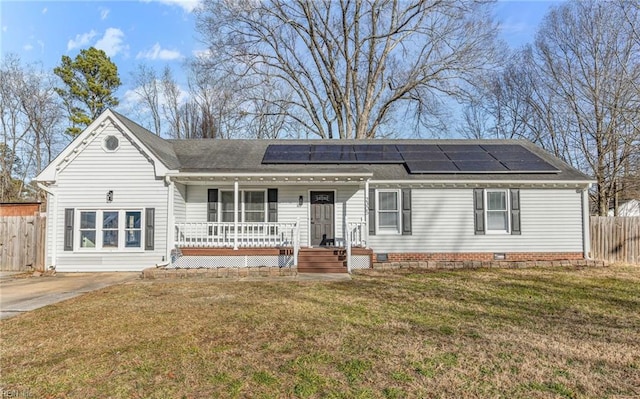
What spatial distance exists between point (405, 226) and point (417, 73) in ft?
54.0

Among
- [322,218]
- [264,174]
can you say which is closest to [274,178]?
[264,174]

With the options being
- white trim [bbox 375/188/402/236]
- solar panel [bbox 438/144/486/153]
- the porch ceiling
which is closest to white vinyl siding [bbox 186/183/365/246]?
the porch ceiling

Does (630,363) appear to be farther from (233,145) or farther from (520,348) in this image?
(233,145)

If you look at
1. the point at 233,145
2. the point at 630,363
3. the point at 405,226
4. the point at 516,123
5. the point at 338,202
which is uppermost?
the point at 516,123

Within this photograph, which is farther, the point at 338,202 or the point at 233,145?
the point at 233,145

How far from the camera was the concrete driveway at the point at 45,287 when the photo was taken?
23.2 feet

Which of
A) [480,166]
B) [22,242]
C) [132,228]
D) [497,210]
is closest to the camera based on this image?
[132,228]

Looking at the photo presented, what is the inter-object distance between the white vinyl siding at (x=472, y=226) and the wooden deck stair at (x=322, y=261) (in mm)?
1568

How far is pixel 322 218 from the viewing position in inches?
497

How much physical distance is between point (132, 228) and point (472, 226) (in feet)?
37.1

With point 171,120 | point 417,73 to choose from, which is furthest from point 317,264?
point 171,120

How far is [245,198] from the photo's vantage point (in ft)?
41.7

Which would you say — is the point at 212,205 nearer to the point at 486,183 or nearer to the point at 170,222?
the point at 170,222

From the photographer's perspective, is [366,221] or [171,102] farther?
[171,102]
